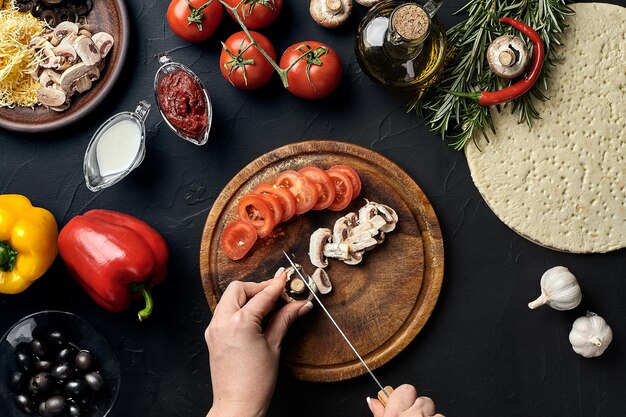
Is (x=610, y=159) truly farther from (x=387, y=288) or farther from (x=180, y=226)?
(x=180, y=226)

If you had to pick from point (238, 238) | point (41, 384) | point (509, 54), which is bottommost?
point (41, 384)

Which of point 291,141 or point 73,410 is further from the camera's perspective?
point 291,141

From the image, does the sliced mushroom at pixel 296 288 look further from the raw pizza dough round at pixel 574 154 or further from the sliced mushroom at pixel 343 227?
the raw pizza dough round at pixel 574 154

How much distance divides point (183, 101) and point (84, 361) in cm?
121

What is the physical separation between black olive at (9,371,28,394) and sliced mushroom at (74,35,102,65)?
4.58ft

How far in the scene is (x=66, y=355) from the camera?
8.80ft

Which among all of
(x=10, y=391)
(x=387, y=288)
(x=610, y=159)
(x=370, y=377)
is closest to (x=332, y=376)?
(x=370, y=377)

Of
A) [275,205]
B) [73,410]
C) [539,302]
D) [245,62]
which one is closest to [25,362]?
[73,410]

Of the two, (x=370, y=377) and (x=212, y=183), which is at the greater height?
(x=212, y=183)

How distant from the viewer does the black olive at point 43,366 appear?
106 inches

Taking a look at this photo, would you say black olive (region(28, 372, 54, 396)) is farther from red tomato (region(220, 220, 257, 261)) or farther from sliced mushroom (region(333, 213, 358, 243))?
sliced mushroom (region(333, 213, 358, 243))

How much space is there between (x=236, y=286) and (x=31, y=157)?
121 centimetres

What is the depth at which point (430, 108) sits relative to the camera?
284cm

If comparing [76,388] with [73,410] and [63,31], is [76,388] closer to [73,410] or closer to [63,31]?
[73,410]
